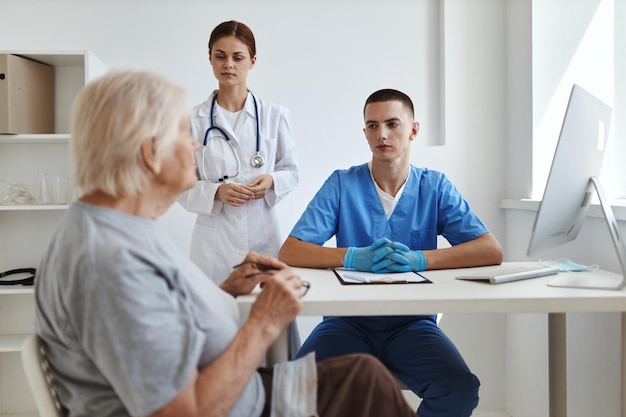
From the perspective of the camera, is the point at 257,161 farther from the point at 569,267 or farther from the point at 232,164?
the point at 569,267

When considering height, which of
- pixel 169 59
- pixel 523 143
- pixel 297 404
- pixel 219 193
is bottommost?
pixel 297 404

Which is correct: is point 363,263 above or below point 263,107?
below

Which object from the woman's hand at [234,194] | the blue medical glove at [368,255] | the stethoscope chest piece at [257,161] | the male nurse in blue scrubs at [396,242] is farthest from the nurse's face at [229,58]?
the blue medical glove at [368,255]

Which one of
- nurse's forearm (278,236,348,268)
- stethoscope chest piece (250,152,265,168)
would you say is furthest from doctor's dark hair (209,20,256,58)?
nurse's forearm (278,236,348,268)

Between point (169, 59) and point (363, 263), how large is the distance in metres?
1.77

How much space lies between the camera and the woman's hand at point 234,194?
7.15 ft

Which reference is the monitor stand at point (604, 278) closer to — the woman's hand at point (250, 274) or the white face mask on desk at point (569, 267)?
the white face mask on desk at point (569, 267)

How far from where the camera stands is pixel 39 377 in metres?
0.93

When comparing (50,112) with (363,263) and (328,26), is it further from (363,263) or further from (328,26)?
Answer: (363,263)

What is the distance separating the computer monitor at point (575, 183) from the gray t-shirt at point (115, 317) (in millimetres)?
835

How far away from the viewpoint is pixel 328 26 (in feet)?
9.85

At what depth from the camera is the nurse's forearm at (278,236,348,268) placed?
5.73 feet

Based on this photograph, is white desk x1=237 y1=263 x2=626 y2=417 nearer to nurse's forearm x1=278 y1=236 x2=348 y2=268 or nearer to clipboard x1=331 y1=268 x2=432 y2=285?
clipboard x1=331 y1=268 x2=432 y2=285

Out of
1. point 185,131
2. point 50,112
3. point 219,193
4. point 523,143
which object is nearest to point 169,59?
point 50,112
